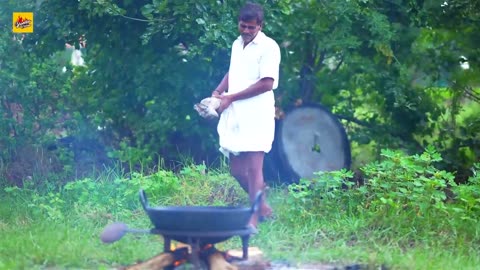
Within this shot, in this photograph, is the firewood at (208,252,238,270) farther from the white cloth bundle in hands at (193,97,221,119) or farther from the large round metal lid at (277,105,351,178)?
the large round metal lid at (277,105,351,178)

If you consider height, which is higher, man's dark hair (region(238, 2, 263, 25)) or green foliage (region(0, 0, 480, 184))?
man's dark hair (region(238, 2, 263, 25))

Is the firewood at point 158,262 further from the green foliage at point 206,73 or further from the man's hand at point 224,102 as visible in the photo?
the green foliage at point 206,73

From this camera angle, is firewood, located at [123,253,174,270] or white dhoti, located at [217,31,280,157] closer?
firewood, located at [123,253,174,270]

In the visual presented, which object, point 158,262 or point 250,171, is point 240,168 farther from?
point 158,262

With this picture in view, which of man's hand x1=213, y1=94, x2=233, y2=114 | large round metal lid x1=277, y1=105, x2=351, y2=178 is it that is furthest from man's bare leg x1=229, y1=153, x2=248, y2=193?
large round metal lid x1=277, y1=105, x2=351, y2=178

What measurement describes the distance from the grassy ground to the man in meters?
0.61

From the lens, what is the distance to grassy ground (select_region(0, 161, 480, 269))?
7.10 metres

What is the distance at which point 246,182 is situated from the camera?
7.97m

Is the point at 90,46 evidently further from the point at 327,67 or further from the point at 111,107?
the point at 327,67

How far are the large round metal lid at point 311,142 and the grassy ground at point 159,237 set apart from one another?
1.53m

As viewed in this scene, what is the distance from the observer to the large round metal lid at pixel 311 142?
11.2 m

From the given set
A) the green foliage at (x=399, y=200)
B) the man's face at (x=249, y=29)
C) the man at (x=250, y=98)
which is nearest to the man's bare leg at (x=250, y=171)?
the man at (x=250, y=98)

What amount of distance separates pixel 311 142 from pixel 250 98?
12.8 ft

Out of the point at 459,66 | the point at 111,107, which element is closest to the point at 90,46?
the point at 111,107
